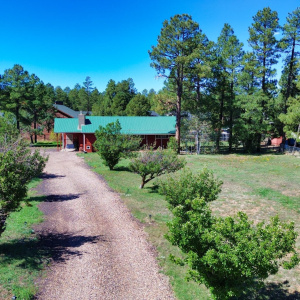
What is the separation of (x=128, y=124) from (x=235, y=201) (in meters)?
26.7

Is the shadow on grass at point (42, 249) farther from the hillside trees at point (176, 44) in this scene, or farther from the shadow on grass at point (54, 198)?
the hillside trees at point (176, 44)

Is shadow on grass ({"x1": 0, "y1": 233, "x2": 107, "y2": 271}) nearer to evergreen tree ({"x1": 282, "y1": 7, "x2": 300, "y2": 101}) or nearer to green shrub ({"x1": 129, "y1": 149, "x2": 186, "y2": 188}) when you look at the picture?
green shrub ({"x1": 129, "y1": 149, "x2": 186, "y2": 188})

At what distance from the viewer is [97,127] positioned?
123 feet

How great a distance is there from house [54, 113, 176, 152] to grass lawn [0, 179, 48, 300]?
25006mm

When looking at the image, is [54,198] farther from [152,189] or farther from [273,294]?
[273,294]

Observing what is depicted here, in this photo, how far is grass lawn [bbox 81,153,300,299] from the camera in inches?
307

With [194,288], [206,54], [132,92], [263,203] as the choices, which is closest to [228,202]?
[263,203]

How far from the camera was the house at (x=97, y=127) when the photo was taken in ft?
122

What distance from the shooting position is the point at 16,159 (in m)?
8.80

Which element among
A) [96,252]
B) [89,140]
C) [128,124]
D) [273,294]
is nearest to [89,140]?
[89,140]

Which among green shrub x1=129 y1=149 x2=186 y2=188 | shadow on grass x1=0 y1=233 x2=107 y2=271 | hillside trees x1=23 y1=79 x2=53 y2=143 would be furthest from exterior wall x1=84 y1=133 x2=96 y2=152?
shadow on grass x1=0 y1=233 x2=107 y2=271

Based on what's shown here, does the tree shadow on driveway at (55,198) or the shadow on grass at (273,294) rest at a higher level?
the tree shadow on driveway at (55,198)

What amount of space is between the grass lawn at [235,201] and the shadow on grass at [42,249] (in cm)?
298

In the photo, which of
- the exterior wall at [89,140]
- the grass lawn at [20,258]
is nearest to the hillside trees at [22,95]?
the exterior wall at [89,140]
